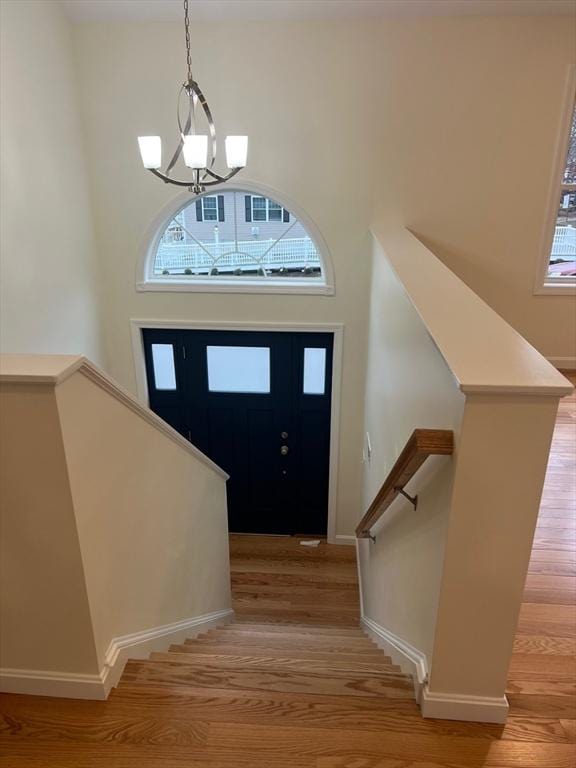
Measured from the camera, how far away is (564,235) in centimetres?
457

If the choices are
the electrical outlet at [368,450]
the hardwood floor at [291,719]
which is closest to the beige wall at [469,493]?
the hardwood floor at [291,719]

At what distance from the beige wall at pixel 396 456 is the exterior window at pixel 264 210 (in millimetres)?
1035

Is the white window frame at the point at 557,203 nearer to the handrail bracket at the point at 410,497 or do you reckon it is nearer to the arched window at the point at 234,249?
the arched window at the point at 234,249

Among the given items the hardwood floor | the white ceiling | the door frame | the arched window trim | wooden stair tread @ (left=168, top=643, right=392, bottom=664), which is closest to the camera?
the hardwood floor

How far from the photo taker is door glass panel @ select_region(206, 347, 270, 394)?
5176 mm

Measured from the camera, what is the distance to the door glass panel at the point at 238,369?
5176mm

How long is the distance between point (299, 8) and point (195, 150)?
7.16 feet

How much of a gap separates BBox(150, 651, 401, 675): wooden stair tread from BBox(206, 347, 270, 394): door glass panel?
10.8 feet

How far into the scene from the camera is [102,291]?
4918 millimetres

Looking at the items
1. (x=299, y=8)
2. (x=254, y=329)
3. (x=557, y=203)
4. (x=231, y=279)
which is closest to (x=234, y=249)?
(x=231, y=279)

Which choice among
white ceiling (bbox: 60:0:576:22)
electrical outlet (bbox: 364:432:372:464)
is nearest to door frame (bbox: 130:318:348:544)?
electrical outlet (bbox: 364:432:372:464)

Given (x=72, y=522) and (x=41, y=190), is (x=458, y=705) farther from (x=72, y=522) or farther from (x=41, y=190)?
(x=41, y=190)

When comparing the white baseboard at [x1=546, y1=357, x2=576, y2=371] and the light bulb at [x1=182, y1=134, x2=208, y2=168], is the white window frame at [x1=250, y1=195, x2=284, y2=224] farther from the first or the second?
the white baseboard at [x1=546, y1=357, x2=576, y2=371]

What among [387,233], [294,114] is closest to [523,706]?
[387,233]
